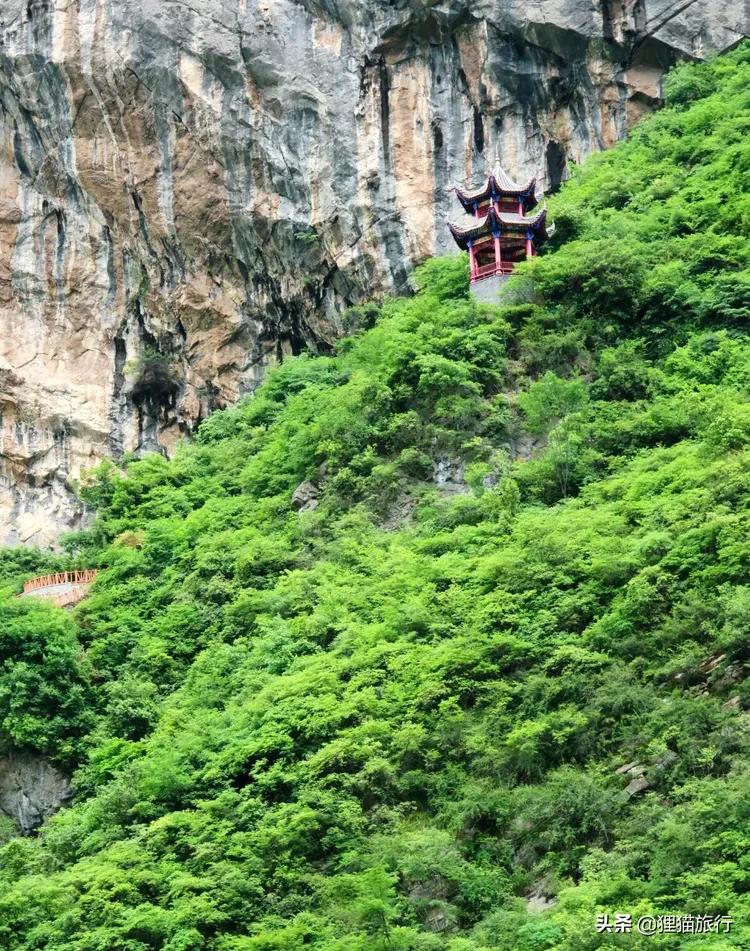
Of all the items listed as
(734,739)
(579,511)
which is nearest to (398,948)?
(734,739)

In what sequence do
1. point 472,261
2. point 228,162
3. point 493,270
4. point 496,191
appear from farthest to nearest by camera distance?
point 228,162 < point 496,191 < point 472,261 < point 493,270

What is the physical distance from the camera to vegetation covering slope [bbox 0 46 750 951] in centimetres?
1580

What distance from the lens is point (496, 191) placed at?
2816 centimetres

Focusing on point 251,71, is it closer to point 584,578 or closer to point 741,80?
point 741,80

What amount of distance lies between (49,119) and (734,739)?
20872 millimetres

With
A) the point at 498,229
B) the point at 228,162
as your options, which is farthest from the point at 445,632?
the point at 228,162

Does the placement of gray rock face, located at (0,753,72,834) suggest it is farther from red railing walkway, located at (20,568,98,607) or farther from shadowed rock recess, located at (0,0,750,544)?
shadowed rock recess, located at (0,0,750,544)

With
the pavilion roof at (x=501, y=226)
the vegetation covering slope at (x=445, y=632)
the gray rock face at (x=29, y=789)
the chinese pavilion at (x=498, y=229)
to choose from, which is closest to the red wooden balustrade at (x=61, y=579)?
the vegetation covering slope at (x=445, y=632)

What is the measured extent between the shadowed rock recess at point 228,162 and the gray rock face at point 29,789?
367 inches

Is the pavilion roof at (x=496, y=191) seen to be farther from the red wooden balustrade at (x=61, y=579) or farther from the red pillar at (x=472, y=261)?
the red wooden balustrade at (x=61, y=579)

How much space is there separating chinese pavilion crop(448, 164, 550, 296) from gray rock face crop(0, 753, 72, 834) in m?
11.1

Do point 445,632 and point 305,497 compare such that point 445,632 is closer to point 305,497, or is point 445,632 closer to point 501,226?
point 305,497

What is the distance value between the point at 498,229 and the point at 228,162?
6.09 metres

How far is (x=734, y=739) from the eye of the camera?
1530cm
